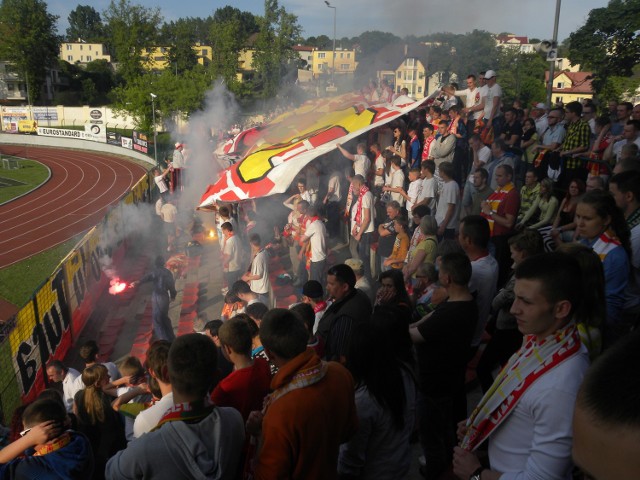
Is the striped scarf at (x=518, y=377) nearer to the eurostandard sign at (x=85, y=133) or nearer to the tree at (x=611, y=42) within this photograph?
the tree at (x=611, y=42)

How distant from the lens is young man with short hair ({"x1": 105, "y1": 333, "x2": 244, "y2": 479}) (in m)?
2.49

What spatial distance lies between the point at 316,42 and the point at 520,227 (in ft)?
422

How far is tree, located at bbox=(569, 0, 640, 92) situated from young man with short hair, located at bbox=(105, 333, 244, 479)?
3888cm

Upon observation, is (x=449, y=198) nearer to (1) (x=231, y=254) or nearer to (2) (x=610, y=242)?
(1) (x=231, y=254)

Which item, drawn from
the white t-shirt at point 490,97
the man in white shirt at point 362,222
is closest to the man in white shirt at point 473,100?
the white t-shirt at point 490,97

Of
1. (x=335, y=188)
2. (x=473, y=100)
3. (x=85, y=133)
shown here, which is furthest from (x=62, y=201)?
(x=473, y=100)

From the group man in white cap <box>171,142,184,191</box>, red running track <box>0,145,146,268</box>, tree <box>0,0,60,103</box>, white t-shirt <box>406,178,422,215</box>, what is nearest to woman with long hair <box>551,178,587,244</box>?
white t-shirt <box>406,178,422,215</box>

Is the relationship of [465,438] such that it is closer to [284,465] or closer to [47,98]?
[284,465]

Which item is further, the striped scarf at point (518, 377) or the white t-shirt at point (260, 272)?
the white t-shirt at point (260, 272)

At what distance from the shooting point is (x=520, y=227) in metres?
7.50

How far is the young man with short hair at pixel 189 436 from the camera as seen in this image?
249 cm

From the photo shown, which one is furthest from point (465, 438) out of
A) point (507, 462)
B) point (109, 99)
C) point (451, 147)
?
point (109, 99)

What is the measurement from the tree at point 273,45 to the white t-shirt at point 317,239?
185 feet

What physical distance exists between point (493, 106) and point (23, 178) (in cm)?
3441
